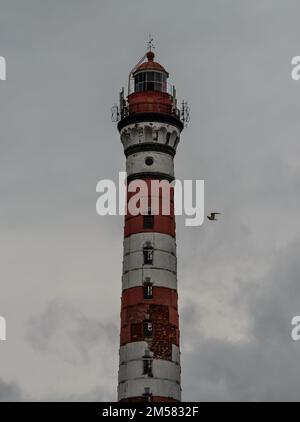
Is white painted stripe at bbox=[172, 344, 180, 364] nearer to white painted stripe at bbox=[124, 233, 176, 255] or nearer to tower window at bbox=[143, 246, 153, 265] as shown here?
tower window at bbox=[143, 246, 153, 265]

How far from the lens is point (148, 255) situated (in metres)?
75.7

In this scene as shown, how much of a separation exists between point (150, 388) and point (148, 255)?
9.64 meters

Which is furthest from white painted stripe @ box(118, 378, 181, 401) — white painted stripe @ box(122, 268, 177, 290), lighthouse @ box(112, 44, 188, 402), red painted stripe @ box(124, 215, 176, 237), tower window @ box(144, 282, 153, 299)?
red painted stripe @ box(124, 215, 176, 237)

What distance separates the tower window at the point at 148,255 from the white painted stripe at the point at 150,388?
848 cm

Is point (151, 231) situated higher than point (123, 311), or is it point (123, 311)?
point (151, 231)

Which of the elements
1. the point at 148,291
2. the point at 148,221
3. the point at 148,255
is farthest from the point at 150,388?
the point at 148,221

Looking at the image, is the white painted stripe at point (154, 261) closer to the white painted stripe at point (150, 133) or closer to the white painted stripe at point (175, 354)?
the white painted stripe at point (175, 354)

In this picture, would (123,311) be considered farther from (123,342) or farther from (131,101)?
(131,101)

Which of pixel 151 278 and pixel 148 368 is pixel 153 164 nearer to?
pixel 151 278

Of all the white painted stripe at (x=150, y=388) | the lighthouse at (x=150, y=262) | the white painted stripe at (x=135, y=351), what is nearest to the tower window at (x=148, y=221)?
the lighthouse at (x=150, y=262)

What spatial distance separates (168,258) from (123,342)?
22.7 feet

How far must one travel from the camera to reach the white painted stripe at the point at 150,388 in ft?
238
